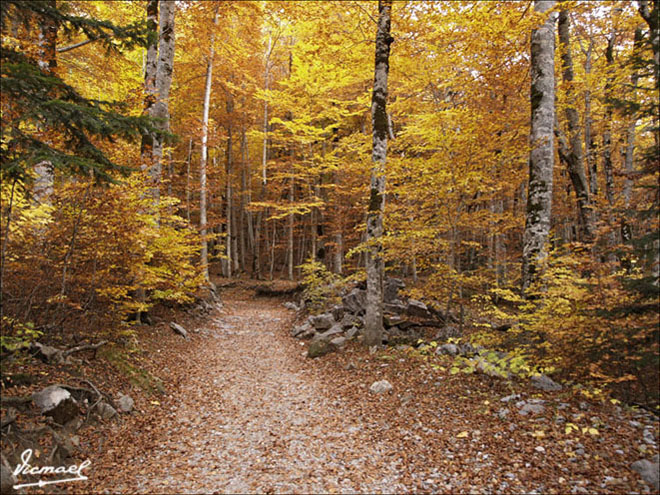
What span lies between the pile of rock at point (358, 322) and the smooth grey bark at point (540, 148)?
3488 millimetres

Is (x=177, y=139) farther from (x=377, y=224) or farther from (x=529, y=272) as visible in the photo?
(x=529, y=272)

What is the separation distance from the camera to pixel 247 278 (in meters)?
22.5

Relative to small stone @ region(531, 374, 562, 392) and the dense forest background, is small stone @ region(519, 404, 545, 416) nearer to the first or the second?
small stone @ region(531, 374, 562, 392)

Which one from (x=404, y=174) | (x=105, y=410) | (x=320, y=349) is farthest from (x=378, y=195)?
(x=105, y=410)

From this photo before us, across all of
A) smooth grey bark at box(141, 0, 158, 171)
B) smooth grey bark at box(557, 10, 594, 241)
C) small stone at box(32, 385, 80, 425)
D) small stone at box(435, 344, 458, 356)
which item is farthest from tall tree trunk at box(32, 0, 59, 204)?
smooth grey bark at box(557, 10, 594, 241)

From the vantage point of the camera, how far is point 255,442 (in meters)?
5.12

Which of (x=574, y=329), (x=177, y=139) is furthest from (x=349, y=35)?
(x=574, y=329)

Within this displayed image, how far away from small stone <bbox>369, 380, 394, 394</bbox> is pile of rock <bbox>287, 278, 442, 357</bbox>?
2091 mm

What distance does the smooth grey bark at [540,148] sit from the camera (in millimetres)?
6516

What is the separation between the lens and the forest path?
13.5 feet

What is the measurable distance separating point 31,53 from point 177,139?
123 inches

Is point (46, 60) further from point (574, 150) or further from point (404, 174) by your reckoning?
point (574, 150)

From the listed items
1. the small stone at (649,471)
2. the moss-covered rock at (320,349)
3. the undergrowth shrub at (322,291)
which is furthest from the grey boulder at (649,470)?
the undergrowth shrub at (322,291)

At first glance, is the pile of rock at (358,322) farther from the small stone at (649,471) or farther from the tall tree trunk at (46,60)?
the tall tree trunk at (46,60)
